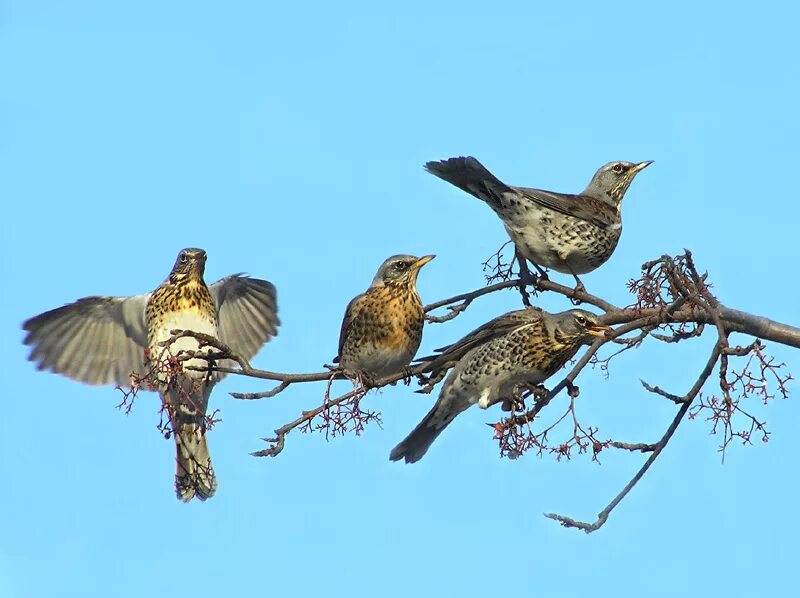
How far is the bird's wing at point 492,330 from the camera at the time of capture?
24.4 feet

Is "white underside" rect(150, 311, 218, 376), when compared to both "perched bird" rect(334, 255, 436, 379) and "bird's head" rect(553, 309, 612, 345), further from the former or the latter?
"bird's head" rect(553, 309, 612, 345)

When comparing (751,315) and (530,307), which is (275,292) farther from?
(751,315)

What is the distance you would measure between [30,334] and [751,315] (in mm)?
5925

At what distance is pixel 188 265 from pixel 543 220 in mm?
2522

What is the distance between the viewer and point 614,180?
9578 millimetres

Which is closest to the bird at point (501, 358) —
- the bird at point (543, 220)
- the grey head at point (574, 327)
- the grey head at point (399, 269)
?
the grey head at point (574, 327)

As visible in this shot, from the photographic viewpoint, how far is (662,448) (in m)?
5.57

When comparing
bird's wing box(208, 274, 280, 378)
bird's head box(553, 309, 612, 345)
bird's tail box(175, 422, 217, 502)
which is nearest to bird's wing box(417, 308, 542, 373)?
bird's head box(553, 309, 612, 345)

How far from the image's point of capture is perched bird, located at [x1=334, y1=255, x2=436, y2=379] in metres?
8.01

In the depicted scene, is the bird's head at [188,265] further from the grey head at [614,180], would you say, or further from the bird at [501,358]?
the grey head at [614,180]

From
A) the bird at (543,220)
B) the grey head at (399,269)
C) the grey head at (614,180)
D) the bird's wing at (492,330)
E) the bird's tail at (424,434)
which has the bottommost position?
the bird's tail at (424,434)

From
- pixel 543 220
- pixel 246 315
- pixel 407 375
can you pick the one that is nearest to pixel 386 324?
pixel 407 375

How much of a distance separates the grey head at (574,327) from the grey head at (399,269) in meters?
1.16

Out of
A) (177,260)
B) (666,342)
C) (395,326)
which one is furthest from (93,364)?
(666,342)
